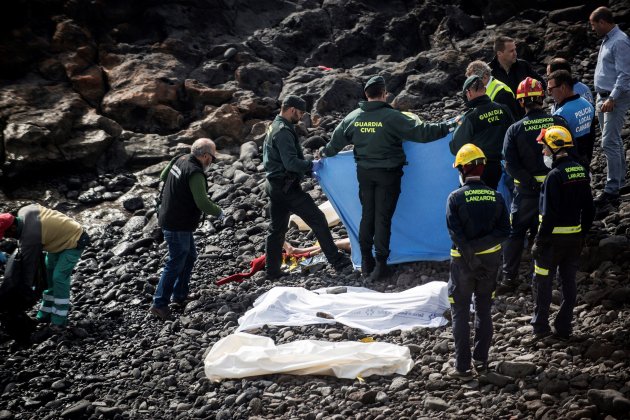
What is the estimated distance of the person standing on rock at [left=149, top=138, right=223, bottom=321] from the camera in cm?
821

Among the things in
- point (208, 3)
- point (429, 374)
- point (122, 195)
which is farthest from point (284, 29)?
point (429, 374)

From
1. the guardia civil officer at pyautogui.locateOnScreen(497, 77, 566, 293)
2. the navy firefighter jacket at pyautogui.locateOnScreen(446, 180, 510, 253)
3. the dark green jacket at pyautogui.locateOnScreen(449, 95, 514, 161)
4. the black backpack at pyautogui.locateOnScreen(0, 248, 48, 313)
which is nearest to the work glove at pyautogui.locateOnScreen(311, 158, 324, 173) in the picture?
the dark green jacket at pyautogui.locateOnScreen(449, 95, 514, 161)

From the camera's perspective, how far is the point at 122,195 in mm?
13938

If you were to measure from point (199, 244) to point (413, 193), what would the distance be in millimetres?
4171

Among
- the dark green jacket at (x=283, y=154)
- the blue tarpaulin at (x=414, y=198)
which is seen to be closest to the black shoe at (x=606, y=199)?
the blue tarpaulin at (x=414, y=198)

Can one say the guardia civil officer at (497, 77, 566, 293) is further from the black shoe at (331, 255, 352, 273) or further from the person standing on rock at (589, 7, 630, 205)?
the black shoe at (331, 255, 352, 273)

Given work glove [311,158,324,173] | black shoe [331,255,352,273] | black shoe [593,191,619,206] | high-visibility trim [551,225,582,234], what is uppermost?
work glove [311,158,324,173]

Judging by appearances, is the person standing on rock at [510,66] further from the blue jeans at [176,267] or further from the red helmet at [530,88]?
the blue jeans at [176,267]

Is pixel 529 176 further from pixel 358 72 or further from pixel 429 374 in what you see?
pixel 358 72

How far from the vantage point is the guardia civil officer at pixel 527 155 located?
6.80m

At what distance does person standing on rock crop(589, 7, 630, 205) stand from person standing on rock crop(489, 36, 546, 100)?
0.90m

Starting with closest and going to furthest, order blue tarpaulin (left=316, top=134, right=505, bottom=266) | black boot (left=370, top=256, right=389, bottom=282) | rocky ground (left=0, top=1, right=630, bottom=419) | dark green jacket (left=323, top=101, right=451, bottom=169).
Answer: rocky ground (left=0, top=1, right=630, bottom=419) < dark green jacket (left=323, top=101, right=451, bottom=169) < blue tarpaulin (left=316, top=134, right=505, bottom=266) < black boot (left=370, top=256, right=389, bottom=282)

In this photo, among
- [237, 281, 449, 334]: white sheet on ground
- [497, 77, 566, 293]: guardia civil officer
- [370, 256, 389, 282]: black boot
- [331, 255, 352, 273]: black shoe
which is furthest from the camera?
[331, 255, 352, 273]: black shoe

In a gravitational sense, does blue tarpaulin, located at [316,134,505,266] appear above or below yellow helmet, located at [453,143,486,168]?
below
